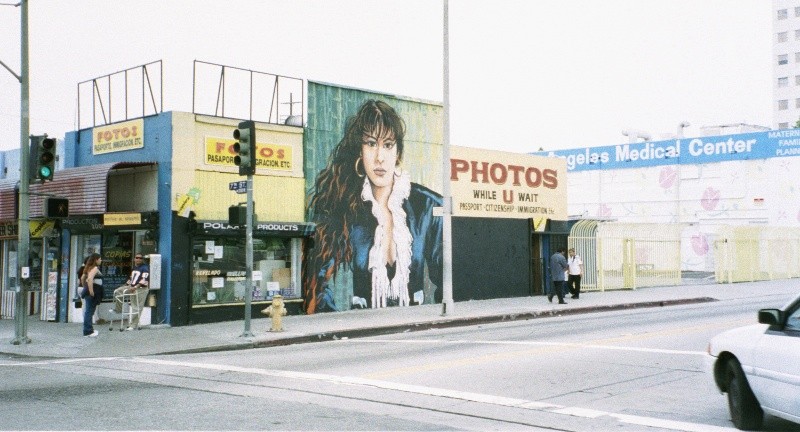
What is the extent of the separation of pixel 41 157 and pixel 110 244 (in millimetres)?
4633

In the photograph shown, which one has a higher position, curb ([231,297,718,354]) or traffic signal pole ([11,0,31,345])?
traffic signal pole ([11,0,31,345])

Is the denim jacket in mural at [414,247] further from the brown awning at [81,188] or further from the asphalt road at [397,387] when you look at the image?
the asphalt road at [397,387]

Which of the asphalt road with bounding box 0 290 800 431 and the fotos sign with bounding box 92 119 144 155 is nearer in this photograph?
the asphalt road with bounding box 0 290 800 431

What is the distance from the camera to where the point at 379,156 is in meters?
23.6

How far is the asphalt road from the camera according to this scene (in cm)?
819

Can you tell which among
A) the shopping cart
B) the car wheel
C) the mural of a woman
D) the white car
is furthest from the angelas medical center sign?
the car wheel

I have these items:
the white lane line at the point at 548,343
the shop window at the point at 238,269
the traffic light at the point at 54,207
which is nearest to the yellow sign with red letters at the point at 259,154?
the shop window at the point at 238,269

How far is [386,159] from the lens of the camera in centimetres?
2375

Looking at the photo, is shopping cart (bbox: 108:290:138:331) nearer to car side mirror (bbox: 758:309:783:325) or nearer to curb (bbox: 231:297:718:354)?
curb (bbox: 231:297:718:354)

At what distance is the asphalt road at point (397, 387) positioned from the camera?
819 cm

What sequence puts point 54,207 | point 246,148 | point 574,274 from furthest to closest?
1. point 574,274
2. point 54,207
3. point 246,148

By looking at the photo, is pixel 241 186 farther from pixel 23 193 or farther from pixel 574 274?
pixel 574 274

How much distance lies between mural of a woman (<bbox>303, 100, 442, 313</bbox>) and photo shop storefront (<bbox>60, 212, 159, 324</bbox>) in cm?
434

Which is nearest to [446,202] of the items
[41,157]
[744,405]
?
[41,157]
